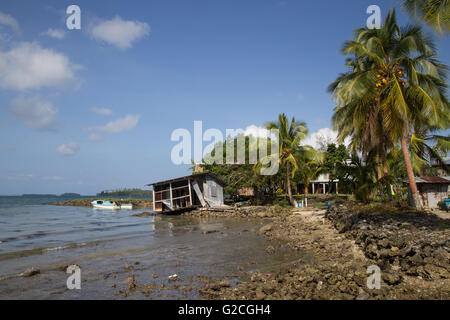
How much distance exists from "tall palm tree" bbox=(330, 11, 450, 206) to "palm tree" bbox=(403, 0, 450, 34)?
146 inches

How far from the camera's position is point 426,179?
16.7 m

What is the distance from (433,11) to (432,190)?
1120 cm

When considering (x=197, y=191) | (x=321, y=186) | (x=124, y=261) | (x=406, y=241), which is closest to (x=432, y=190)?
(x=406, y=241)

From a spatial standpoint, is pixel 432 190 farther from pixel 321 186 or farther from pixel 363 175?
pixel 321 186

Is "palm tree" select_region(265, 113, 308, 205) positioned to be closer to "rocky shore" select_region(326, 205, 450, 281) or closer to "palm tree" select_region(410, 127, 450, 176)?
"palm tree" select_region(410, 127, 450, 176)

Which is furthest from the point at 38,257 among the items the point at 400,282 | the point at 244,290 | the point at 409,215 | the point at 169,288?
the point at 409,215

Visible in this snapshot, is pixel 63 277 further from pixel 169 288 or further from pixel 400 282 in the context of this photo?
pixel 400 282

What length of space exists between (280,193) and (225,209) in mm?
10545

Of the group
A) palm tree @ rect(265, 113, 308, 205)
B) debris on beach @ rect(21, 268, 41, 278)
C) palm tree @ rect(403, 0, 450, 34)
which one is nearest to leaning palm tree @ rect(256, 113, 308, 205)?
palm tree @ rect(265, 113, 308, 205)

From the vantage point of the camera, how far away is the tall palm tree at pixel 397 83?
13.0m

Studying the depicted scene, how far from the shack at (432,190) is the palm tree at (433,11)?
989cm

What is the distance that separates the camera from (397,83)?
1313cm

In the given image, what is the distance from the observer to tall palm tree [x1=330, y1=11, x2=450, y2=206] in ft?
42.8

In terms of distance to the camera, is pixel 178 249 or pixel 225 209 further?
pixel 225 209
